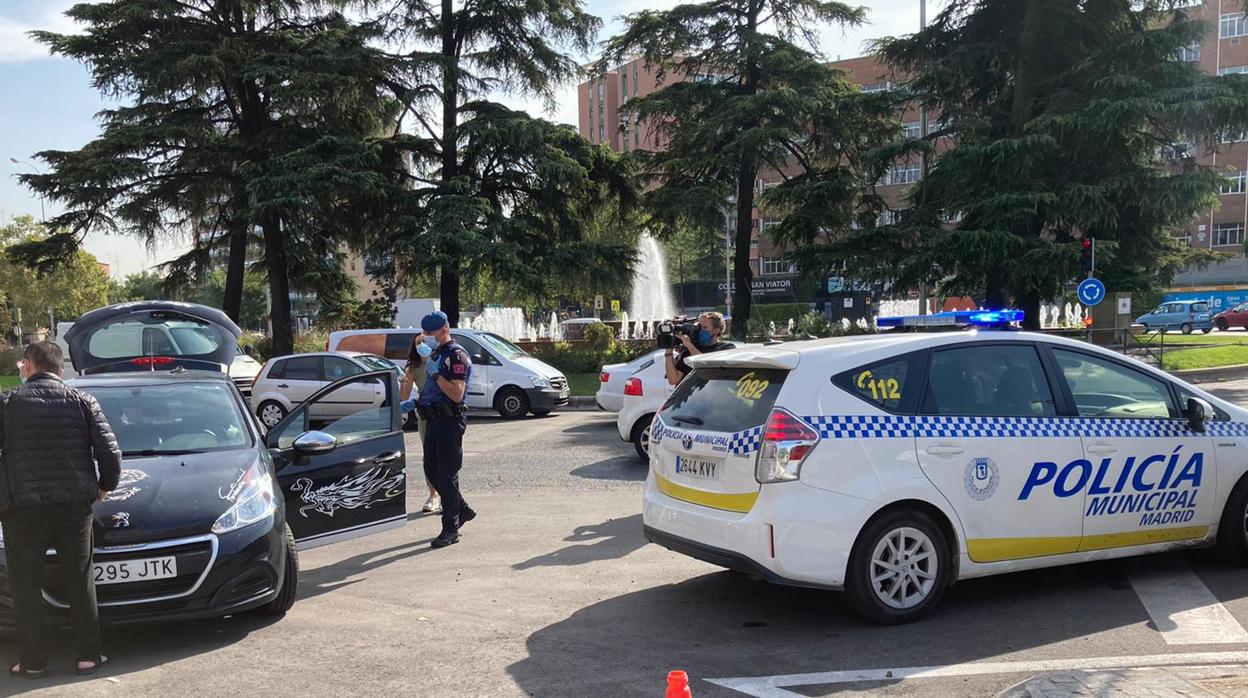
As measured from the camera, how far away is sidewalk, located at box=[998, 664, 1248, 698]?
3.73 m

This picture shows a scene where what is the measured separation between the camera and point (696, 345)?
8938 millimetres

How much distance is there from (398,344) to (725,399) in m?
14.3

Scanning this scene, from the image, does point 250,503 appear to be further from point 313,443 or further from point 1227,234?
point 1227,234

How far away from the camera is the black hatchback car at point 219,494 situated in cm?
461

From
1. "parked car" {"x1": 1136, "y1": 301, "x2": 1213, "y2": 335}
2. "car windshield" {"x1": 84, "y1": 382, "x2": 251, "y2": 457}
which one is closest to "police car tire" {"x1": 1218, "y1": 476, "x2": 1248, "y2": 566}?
"car windshield" {"x1": 84, "y1": 382, "x2": 251, "y2": 457}

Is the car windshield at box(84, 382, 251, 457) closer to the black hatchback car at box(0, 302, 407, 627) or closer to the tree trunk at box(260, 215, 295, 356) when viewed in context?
the black hatchback car at box(0, 302, 407, 627)

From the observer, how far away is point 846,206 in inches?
1027

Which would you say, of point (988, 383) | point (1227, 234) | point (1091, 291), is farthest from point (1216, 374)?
point (1227, 234)

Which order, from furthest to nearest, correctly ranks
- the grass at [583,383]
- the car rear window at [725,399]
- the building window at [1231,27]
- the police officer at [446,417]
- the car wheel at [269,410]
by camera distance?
the building window at [1231,27]
the grass at [583,383]
the car wheel at [269,410]
the police officer at [446,417]
the car rear window at [725,399]

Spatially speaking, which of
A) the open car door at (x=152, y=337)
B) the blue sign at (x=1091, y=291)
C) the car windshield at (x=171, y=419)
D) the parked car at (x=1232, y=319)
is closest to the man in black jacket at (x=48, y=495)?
the car windshield at (x=171, y=419)

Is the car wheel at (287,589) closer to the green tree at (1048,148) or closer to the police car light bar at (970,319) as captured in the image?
the police car light bar at (970,319)

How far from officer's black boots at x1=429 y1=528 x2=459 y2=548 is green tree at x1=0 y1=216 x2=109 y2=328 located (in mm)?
41940

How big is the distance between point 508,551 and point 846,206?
70.0 feet

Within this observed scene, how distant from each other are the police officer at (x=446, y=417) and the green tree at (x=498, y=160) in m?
17.6
